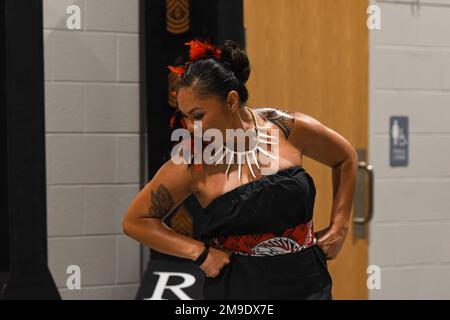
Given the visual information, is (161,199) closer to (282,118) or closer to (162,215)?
(162,215)

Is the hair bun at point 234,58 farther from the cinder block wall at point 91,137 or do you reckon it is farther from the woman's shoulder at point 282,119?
the cinder block wall at point 91,137

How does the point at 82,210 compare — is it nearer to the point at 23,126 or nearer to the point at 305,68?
the point at 23,126

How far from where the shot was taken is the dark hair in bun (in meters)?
1.67

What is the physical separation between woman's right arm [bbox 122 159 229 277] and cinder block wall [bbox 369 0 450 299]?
1537mm

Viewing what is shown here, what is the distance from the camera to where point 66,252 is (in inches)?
110

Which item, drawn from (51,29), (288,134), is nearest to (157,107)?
(51,29)

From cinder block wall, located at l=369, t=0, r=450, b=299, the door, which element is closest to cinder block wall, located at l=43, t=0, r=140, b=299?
the door

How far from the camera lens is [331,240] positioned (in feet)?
6.10

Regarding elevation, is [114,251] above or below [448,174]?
below

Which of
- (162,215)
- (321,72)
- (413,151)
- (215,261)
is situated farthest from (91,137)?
(413,151)

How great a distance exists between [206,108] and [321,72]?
1296 millimetres

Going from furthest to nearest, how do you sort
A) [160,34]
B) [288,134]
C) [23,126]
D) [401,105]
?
[401,105] → [160,34] → [23,126] → [288,134]

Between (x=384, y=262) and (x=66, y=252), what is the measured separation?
4.34 feet

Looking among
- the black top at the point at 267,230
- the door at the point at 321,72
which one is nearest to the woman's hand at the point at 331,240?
the black top at the point at 267,230
